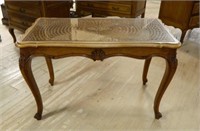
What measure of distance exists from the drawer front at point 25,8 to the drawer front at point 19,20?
54 mm

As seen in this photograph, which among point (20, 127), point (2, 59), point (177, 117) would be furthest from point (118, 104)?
point (2, 59)

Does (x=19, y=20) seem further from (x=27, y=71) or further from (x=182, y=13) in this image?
(x=182, y=13)

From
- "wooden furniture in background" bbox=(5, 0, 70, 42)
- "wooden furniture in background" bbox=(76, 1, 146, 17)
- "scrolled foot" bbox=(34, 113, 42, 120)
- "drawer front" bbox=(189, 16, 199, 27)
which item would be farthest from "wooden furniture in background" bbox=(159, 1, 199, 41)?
"scrolled foot" bbox=(34, 113, 42, 120)

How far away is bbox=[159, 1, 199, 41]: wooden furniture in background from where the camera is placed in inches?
90.7

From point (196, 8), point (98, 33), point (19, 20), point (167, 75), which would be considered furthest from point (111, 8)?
point (167, 75)

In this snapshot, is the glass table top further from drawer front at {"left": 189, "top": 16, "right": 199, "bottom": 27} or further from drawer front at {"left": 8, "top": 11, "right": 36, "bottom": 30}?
drawer front at {"left": 189, "top": 16, "right": 199, "bottom": 27}

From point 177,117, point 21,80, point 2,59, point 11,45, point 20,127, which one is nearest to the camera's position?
point 20,127

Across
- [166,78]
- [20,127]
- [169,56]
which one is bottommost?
[20,127]

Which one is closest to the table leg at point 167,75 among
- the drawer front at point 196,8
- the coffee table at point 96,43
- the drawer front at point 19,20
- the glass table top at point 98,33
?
the coffee table at point 96,43

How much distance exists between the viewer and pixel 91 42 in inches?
45.6

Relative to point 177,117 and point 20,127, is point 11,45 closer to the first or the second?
point 20,127

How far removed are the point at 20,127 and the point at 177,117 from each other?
A: 108 cm

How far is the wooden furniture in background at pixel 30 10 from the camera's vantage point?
84.1 inches

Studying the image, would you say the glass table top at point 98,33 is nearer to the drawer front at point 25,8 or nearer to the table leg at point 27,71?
the table leg at point 27,71
